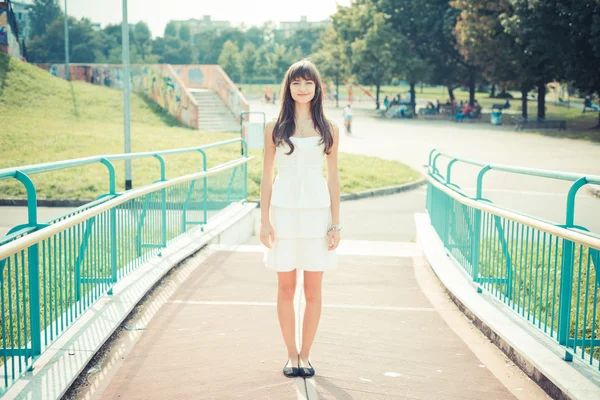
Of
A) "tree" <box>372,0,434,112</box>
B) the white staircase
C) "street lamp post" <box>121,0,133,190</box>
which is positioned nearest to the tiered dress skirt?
"street lamp post" <box>121,0,133,190</box>

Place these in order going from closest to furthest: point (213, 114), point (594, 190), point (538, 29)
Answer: point (594, 190) < point (538, 29) < point (213, 114)

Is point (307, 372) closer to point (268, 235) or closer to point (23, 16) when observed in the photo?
point (268, 235)

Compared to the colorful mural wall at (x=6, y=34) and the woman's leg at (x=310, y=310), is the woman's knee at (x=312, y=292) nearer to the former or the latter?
the woman's leg at (x=310, y=310)

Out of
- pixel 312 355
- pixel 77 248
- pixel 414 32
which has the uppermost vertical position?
pixel 414 32

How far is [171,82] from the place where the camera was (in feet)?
115

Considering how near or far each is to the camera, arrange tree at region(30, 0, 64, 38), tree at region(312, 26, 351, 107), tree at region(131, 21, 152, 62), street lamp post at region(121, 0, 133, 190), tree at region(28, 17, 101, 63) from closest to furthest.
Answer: street lamp post at region(121, 0, 133, 190) → tree at region(30, 0, 64, 38) → tree at region(28, 17, 101, 63) → tree at region(312, 26, 351, 107) → tree at region(131, 21, 152, 62)

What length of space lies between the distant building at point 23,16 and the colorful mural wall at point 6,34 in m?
0.38

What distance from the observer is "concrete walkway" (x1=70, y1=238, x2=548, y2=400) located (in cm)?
381

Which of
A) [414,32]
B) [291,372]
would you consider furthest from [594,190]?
[414,32]

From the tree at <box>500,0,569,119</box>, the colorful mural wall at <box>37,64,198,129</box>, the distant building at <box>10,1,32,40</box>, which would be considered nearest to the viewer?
the distant building at <box>10,1,32,40</box>

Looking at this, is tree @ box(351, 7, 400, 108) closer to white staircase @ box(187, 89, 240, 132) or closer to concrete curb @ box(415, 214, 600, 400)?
white staircase @ box(187, 89, 240, 132)

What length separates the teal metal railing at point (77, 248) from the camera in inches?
144

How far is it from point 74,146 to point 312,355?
17.5m

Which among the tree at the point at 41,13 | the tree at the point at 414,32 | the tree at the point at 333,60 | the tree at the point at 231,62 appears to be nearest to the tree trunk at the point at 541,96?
the tree at the point at 414,32
